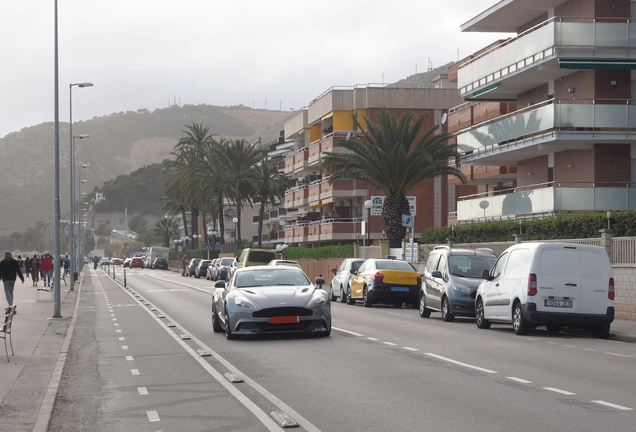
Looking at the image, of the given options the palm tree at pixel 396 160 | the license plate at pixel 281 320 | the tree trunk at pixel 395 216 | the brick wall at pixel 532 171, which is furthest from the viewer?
the tree trunk at pixel 395 216

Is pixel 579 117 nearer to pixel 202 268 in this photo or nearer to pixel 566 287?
pixel 566 287

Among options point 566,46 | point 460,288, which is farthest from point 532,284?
point 566,46

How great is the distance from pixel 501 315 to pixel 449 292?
11.0ft

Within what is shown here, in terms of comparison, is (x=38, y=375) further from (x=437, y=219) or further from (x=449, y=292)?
(x=437, y=219)

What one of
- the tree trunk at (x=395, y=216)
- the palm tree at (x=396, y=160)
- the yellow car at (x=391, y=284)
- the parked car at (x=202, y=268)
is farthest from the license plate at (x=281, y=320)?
the parked car at (x=202, y=268)

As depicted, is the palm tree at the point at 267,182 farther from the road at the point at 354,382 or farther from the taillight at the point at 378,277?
the road at the point at 354,382

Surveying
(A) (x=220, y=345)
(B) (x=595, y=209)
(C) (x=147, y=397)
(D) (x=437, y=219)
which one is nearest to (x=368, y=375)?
(C) (x=147, y=397)

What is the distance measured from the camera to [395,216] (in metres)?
44.1

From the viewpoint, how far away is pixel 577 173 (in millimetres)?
36250

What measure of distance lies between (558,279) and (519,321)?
46.4 inches

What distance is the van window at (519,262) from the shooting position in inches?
719

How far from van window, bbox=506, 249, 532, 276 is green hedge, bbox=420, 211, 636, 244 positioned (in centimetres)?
844

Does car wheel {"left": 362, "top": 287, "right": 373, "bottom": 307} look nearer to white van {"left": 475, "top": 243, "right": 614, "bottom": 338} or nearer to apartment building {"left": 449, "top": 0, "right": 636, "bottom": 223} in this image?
apartment building {"left": 449, "top": 0, "right": 636, "bottom": 223}

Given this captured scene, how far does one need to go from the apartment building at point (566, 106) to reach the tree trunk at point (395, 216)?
426 cm
